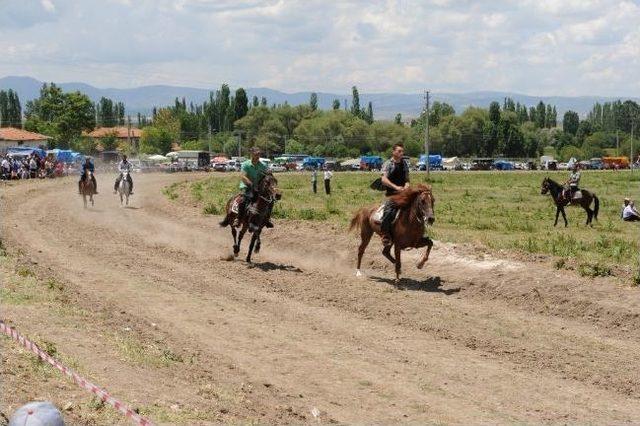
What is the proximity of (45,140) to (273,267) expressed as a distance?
106 meters

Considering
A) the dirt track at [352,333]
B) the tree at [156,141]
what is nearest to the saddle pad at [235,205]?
the dirt track at [352,333]

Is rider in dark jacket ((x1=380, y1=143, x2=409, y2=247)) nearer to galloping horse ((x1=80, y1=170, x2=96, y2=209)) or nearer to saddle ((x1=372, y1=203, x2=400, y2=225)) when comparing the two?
saddle ((x1=372, y1=203, x2=400, y2=225))

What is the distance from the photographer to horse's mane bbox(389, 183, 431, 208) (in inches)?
679

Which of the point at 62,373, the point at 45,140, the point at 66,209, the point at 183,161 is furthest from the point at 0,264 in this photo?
the point at 45,140

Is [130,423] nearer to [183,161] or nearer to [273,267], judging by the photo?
[273,267]

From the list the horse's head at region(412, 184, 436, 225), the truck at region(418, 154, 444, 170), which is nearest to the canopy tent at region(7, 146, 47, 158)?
the horse's head at region(412, 184, 436, 225)

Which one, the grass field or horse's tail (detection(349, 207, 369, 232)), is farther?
the grass field

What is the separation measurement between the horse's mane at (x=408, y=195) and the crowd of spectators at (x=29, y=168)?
1822 inches

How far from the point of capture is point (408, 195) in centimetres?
1744

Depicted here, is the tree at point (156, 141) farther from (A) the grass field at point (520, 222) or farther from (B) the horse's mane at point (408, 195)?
(B) the horse's mane at point (408, 195)

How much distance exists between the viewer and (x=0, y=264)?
59.0 feet

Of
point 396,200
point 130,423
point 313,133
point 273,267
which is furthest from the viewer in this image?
point 313,133

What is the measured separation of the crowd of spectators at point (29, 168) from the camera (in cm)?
5900

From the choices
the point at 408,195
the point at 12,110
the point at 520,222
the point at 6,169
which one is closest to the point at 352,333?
the point at 408,195
